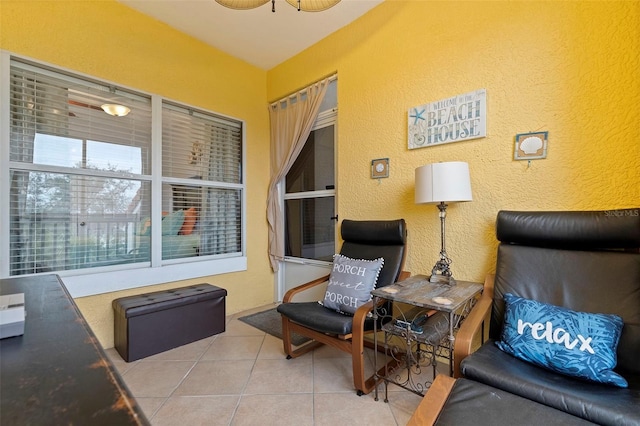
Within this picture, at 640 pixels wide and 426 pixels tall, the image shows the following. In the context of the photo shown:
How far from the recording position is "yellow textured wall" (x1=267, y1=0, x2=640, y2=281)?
1.49 metres

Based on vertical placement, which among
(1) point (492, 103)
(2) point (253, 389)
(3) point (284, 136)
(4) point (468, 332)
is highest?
(3) point (284, 136)

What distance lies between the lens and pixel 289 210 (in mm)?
3439

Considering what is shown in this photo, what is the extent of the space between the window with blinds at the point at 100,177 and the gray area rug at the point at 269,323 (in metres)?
0.82

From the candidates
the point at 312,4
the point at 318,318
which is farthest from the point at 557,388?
the point at 312,4

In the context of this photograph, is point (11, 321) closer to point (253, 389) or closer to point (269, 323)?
point (253, 389)

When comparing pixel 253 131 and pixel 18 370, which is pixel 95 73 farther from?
pixel 18 370

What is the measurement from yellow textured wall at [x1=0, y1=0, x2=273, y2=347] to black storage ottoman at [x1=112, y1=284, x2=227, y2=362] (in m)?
0.25

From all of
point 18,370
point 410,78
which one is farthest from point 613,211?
point 18,370

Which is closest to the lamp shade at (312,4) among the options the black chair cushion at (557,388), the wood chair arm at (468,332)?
the wood chair arm at (468,332)

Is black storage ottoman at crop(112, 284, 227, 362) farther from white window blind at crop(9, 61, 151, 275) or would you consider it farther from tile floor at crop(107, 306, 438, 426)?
white window blind at crop(9, 61, 151, 275)

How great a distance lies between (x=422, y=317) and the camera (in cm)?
172

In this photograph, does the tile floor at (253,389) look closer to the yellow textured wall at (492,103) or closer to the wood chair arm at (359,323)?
the wood chair arm at (359,323)

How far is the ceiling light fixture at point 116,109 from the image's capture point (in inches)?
94.4

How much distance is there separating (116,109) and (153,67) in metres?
0.53
